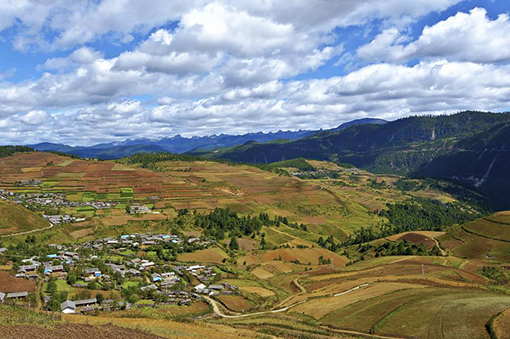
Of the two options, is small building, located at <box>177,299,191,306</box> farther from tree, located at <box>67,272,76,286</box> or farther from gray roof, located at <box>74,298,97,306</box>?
tree, located at <box>67,272,76,286</box>

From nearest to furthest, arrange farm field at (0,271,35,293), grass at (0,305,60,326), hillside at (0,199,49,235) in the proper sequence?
grass at (0,305,60,326), farm field at (0,271,35,293), hillside at (0,199,49,235)

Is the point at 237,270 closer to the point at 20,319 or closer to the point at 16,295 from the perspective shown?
the point at 16,295

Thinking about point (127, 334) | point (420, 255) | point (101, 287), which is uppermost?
point (127, 334)

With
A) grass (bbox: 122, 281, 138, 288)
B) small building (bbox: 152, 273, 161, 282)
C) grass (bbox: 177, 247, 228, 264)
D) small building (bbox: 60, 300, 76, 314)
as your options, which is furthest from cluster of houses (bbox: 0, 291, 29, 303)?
grass (bbox: 177, 247, 228, 264)

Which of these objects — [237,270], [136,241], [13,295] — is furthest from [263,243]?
[13,295]

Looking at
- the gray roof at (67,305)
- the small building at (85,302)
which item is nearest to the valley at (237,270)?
the small building at (85,302)

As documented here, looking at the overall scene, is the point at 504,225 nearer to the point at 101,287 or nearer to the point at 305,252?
the point at 305,252

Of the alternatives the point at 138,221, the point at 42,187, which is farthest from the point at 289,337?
the point at 42,187
